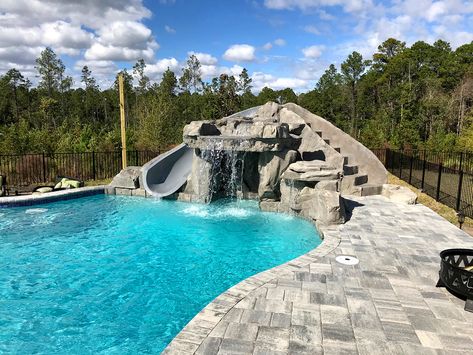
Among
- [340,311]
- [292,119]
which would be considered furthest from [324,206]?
[292,119]

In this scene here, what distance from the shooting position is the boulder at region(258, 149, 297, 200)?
10445mm

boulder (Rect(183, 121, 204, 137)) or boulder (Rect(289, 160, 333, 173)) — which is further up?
boulder (Rect(183, 121, 204, 137))

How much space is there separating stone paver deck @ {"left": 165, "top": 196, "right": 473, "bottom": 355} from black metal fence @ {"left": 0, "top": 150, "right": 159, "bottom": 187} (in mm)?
11730

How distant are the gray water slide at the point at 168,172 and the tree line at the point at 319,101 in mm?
6090

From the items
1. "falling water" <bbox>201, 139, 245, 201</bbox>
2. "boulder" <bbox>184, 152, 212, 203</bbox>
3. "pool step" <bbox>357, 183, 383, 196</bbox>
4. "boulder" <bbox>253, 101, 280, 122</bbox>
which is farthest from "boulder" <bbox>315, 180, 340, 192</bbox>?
"boulder" <bbox>253, 101, 280, 122</bbox>

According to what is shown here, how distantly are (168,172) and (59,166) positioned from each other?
18.2 ft

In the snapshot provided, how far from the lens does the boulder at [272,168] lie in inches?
411

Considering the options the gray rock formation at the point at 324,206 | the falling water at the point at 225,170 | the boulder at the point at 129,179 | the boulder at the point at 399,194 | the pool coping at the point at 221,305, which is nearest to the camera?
the pool coping at the point at 221,305

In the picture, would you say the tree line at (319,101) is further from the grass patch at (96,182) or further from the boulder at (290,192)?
the boulder at (290,192)

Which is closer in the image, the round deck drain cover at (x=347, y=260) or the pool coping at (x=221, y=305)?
the pool coping at (x=221, y=305)

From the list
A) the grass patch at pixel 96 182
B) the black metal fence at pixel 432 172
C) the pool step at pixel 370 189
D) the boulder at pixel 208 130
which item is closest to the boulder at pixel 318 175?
the pool step at pixel 370 189

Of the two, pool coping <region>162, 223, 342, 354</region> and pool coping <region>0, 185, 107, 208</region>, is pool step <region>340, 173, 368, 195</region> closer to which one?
pool coping <region>162, 223, 342, 354</region>

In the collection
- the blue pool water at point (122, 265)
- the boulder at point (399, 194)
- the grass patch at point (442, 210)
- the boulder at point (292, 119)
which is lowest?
the blue pool water at point (122, 265)

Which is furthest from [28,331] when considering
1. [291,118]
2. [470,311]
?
[291,118]
